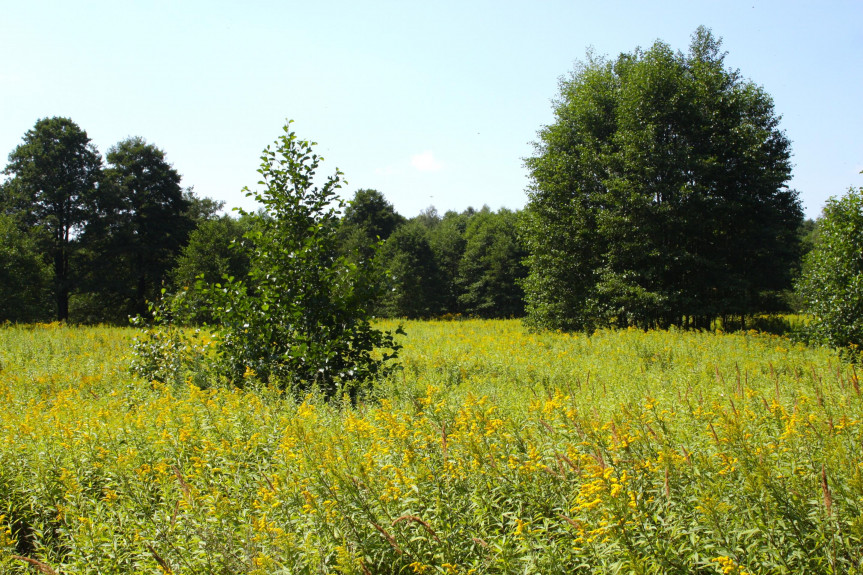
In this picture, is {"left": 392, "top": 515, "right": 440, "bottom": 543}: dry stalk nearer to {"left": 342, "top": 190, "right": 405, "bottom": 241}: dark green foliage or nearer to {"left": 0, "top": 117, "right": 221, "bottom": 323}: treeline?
{"left": 0, "top": 117, "right": 221, "bottom": 323}: treeline

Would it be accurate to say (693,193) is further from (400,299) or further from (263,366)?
(400,299)

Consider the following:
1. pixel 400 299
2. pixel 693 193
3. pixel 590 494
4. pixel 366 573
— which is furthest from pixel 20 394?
pixel 400 299

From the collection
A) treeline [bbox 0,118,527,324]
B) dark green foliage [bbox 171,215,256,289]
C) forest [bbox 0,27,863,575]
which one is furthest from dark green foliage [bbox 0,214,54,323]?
forest [bbox 0,27,863,575]

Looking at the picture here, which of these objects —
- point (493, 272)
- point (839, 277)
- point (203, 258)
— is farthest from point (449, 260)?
point (839, 277)

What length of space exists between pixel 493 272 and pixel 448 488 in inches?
1828

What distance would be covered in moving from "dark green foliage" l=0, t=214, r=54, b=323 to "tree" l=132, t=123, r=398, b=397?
25.7 meters

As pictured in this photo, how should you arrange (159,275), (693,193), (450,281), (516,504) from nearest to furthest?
(516,504)
(693,193)
(159,275)
(450,281)

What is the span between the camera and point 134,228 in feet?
121

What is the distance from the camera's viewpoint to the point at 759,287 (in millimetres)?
24297

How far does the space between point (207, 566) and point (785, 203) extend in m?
28.0

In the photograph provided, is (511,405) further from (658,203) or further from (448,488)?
(658,203)

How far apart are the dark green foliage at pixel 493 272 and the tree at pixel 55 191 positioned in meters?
32.1

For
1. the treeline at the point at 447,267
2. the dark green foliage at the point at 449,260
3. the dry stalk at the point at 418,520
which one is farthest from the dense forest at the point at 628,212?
the dark green foliage at the point at 449,260

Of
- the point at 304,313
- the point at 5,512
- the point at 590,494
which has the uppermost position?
the point at 304,313
